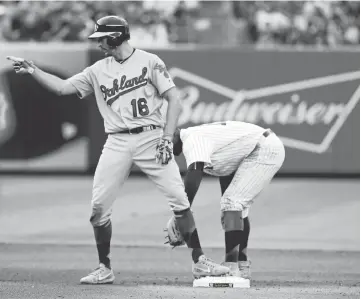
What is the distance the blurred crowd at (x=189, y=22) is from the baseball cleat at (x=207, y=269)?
7725mm

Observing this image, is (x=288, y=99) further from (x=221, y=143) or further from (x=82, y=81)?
(x=82, y=81)

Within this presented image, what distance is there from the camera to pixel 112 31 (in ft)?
20.7

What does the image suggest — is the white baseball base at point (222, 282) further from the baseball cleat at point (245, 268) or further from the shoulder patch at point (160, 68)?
the shoulder patch at point (160, 68)

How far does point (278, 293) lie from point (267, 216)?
13.5ft

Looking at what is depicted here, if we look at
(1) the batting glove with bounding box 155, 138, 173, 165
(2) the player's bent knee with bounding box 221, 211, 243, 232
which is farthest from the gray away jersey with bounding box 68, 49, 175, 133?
(2) the player's bent knee with bounding box 221, 211, 243, 232

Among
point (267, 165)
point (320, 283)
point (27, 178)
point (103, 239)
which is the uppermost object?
point (267, 165)

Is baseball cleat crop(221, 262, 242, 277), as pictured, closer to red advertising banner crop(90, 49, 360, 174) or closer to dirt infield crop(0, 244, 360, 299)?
dirt infield crop(0, 244, 360, 299)

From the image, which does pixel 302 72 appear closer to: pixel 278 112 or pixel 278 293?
pixel 278 112

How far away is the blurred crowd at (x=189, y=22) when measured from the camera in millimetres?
14086

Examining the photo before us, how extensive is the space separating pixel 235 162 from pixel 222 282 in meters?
0.89

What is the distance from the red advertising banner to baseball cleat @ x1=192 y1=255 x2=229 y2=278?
7027mm

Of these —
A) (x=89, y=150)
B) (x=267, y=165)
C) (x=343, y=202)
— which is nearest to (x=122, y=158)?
(x=267, y=165)

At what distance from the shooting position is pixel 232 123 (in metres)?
6.62

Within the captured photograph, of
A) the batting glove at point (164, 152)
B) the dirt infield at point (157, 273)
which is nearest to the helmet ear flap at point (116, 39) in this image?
the batting glove at point (164, 152)
